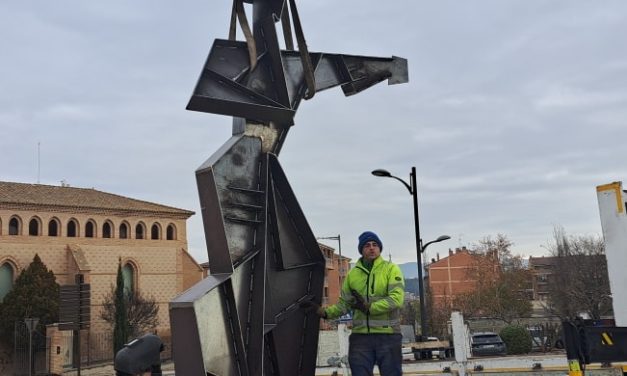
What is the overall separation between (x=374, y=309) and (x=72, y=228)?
43.7 meters

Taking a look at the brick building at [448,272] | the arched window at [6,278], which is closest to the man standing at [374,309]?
the arched window at [6,278]

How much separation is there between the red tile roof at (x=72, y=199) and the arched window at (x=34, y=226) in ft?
4.06

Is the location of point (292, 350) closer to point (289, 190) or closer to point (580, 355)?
point (289, 190)

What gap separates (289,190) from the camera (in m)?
6.79

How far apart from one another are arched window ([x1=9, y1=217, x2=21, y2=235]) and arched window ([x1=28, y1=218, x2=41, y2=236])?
2.64 ft

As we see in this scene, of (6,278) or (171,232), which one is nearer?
(6,278)

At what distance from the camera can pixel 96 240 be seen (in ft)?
151

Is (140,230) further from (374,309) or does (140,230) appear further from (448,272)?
(448,272)

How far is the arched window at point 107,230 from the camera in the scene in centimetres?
4696

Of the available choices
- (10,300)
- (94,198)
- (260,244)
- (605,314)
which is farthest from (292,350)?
(605,314)

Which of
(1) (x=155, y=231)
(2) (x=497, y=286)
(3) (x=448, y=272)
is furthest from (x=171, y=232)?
(3) (x=448, y=272)

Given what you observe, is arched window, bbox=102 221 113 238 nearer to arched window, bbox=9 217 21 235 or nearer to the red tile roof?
the red tile roof

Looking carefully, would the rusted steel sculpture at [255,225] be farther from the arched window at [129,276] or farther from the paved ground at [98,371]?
the arched window at [129,276]

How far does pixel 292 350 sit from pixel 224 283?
1.52 metres
